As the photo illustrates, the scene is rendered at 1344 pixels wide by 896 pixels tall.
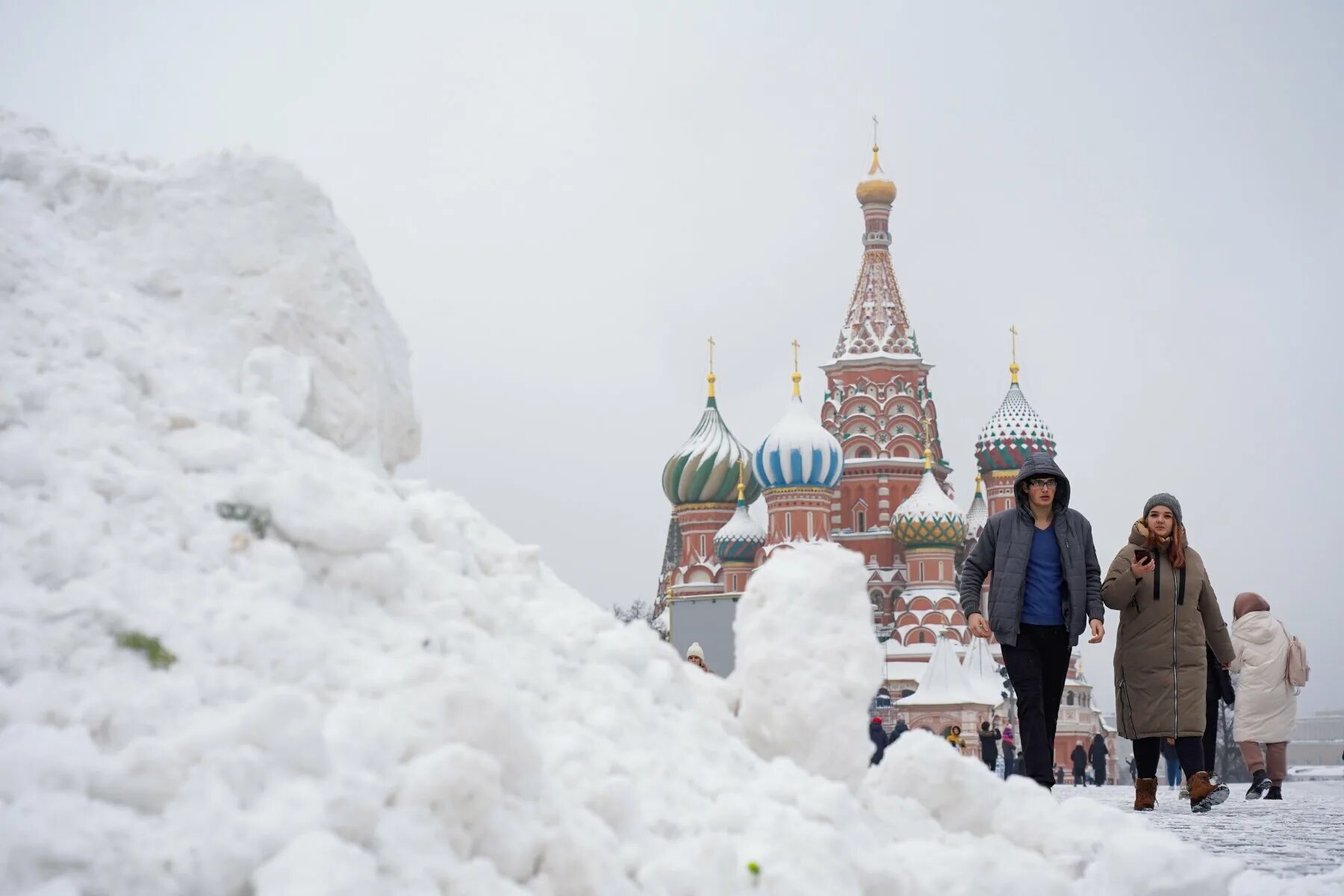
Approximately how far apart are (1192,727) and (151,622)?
17.0 ft

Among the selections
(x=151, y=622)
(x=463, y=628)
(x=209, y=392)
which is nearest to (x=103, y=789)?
(x=151, y=622)

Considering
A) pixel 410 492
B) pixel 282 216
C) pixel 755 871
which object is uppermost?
pixel 282 216

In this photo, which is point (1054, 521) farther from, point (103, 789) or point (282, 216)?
point (103, 789)

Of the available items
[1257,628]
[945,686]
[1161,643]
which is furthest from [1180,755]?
[945,686]

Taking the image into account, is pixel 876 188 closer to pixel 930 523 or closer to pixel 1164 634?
pixel 930 523

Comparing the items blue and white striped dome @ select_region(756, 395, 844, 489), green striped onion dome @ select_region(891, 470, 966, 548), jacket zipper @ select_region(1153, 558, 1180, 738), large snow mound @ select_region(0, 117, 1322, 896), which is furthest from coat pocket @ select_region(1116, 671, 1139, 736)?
green striped onion dome @ select_region(891, 470, 966, 548)

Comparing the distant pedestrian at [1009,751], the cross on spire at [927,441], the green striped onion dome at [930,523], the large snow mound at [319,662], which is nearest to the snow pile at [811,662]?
the large snow mound at [319,662]

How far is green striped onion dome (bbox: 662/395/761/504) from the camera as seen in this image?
44.7 m

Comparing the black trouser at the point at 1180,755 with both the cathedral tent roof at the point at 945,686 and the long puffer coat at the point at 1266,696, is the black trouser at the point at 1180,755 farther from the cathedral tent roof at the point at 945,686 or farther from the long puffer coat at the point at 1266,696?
the cathedral tent roof at the point at 945,686

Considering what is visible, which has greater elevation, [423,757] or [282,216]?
[282,216]

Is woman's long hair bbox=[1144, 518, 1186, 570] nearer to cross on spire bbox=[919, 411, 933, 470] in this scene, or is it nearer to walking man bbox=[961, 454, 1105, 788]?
walking man bbox=[961, 454, 1105, 788]

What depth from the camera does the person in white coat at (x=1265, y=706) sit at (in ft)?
28.8

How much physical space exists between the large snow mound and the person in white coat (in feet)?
17.1

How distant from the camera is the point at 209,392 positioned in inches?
141
